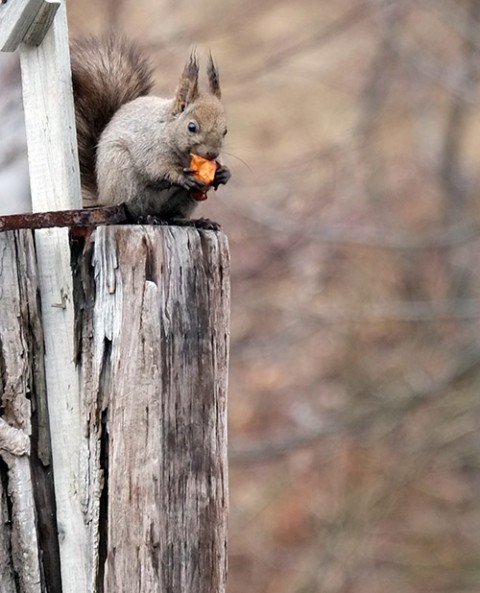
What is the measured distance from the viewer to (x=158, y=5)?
16.3 ft

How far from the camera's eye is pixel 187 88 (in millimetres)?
2201

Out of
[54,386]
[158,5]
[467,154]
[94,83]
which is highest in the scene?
[158,5]

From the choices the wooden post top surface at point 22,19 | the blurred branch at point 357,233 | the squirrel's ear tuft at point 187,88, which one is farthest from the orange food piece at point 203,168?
the blurred branch at point 357,233

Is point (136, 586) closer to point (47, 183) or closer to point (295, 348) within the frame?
point (47, 183)

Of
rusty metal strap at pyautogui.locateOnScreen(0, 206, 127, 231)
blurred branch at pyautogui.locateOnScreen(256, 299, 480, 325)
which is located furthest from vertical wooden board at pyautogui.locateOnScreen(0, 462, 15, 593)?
blurred branch at pyautogui.locateOnScreen(256, 299, 480, 325)

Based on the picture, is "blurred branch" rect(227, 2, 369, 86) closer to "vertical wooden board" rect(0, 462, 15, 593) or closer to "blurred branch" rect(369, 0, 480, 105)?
"blurred branch" rect(369, 0, 480, 105)

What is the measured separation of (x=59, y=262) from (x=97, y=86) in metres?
0.46

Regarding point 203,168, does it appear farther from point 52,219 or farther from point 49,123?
point 52,219

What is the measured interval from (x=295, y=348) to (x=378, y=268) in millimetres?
564

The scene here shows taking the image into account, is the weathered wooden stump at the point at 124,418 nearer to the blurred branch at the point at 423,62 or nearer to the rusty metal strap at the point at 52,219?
the rusty metal strap at the point at 52,219

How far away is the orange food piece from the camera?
2098mm

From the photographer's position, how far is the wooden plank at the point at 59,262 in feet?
5.65

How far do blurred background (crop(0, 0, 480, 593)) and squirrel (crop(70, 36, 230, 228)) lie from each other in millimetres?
2410

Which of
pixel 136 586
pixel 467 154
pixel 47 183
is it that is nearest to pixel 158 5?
pixel 467 154
